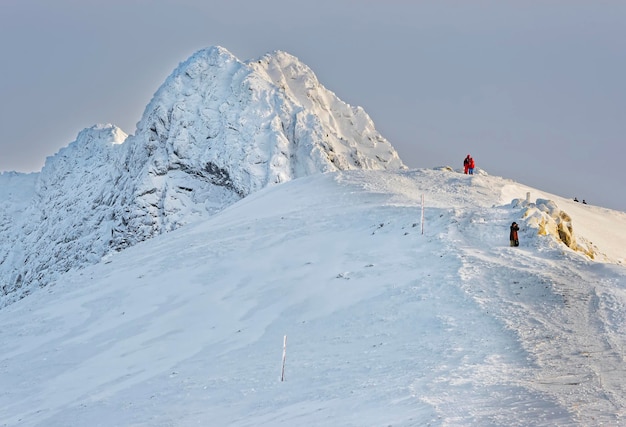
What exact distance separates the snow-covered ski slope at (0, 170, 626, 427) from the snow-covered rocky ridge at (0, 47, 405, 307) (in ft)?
315

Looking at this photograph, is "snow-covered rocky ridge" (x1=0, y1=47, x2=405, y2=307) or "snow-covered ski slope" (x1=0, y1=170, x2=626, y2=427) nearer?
"snow-covered ski slope" (x1=0, y1=170, x2=626, y2=427)

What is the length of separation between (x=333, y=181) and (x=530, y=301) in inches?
831

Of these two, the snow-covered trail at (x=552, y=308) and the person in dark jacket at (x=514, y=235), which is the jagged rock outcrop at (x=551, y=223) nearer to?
the snow-covered trail at (x=552, y=308)

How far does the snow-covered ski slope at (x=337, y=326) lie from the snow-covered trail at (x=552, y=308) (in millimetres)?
66

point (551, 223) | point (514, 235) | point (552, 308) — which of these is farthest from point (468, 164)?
point (552, 308)

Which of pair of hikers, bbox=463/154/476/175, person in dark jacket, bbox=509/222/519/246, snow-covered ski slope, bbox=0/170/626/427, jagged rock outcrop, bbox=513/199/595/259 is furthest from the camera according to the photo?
pair of hikers, bbox=463/154/476/175

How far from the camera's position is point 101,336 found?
29672 mm

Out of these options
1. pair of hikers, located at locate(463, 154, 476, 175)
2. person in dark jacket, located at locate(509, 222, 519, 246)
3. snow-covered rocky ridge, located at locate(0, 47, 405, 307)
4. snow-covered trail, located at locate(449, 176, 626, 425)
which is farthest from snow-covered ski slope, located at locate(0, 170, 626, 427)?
snow-covered rocky ridge, located at locate(0, 47, 405, 307)

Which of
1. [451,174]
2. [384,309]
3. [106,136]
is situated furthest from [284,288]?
[106,136]

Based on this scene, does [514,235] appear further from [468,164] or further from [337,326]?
[468,164]

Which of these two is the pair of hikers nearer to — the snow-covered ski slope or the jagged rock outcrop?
the snow-covered ski slope

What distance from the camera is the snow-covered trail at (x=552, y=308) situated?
17.6 meters

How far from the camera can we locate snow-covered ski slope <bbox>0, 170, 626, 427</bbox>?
1848cm

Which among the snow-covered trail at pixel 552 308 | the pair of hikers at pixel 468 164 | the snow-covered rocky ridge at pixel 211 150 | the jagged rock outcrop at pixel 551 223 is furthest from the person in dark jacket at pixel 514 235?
the snow-covered rocky ridge at pixel 211 150
